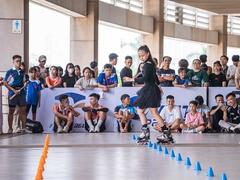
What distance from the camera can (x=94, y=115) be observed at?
52.3ft

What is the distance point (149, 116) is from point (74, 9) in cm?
1001

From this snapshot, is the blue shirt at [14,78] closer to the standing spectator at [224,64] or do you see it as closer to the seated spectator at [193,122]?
the seated spectator at [193,122]

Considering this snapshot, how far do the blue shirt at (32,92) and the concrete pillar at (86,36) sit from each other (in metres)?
11.1

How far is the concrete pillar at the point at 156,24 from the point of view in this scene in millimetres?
36469

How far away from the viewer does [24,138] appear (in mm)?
13680

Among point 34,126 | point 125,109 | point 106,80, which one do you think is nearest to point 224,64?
point 125,109

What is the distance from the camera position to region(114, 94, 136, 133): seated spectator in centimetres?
1579

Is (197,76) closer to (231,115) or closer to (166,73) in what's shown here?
(166,73)

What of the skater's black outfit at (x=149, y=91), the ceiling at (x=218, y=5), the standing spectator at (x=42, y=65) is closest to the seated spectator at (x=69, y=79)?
the standing spectator at (x=42, y=65)

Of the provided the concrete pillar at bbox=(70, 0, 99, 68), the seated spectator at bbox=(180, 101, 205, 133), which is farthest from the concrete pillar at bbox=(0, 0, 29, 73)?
the concrete pillar at bbox=(70, 0, 99, 68)

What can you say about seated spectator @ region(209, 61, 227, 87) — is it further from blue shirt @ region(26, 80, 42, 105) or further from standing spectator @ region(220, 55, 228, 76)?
blue shirt @ region(26, 80, 42, 105)

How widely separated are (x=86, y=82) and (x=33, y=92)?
143cm

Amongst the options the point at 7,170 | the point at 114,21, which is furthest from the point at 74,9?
the point at 7,170

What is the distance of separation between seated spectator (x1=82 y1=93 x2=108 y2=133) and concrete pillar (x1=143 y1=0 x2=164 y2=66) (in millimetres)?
20824
